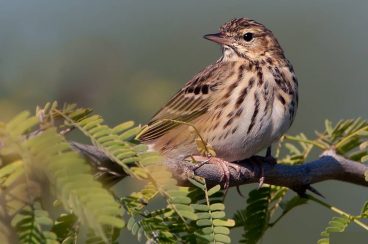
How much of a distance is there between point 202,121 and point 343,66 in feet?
18.0

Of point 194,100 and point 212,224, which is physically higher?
point 194,100

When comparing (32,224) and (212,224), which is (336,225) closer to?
(212,224)

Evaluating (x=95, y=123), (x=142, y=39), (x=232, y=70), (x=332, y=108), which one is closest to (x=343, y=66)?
(x=332, y=108)

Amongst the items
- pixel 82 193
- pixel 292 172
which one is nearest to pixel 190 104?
pixel 292 172

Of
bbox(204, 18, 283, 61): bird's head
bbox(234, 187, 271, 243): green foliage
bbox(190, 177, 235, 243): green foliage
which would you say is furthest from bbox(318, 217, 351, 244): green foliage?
bbox(204, 18, 283, 61): bird's head

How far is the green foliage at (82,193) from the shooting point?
71.6 inches

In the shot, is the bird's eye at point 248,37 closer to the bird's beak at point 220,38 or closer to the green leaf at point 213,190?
the bird's beak at point 220,38

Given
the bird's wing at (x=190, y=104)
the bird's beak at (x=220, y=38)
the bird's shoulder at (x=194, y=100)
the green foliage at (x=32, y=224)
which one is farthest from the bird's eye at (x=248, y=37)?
the green foliage at (x=32, y=224)

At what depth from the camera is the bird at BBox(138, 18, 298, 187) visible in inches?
172

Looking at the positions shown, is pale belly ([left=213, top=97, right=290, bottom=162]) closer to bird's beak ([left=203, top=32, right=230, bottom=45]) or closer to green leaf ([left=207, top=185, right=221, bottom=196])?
bird's beak ([left=203, top=32, right=230, bottom=45])

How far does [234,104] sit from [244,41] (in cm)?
81

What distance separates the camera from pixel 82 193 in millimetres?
1820

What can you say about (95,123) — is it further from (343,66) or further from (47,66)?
(343,66)

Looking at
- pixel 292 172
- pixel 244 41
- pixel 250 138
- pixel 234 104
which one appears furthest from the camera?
pixel 244 41
